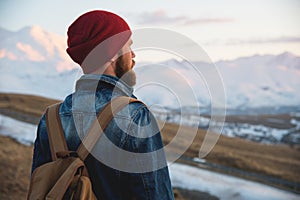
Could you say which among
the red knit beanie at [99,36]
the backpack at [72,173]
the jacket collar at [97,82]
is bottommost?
the backpack at [72,173]

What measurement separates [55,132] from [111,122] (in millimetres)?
286

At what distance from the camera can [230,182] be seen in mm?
9688

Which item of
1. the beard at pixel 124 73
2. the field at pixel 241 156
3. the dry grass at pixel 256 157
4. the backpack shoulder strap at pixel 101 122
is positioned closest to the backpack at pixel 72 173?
the backpack shoulder strap at pixel 101 122

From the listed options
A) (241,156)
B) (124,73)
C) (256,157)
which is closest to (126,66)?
(124,73)

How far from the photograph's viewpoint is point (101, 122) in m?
1.41

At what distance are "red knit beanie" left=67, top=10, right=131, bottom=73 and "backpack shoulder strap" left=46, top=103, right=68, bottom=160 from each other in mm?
239

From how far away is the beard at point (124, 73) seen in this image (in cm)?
153

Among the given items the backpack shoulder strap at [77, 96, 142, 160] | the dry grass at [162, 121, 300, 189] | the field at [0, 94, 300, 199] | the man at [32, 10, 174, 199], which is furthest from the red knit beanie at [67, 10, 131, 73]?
the dry grass at [162, 121, 300, 189]

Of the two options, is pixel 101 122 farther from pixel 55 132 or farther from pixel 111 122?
pixel 55 132

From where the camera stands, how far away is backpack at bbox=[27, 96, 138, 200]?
1.38 metres

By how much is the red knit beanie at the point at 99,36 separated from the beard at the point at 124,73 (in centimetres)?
6

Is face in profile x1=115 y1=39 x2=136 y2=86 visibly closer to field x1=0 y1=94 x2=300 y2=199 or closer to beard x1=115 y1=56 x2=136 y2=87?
beard x1=115 y1=56 x2=136 y2=87

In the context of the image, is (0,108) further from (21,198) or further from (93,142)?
(93,142)

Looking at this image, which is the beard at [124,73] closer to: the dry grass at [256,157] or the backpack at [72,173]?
the backpack at [72,173]
